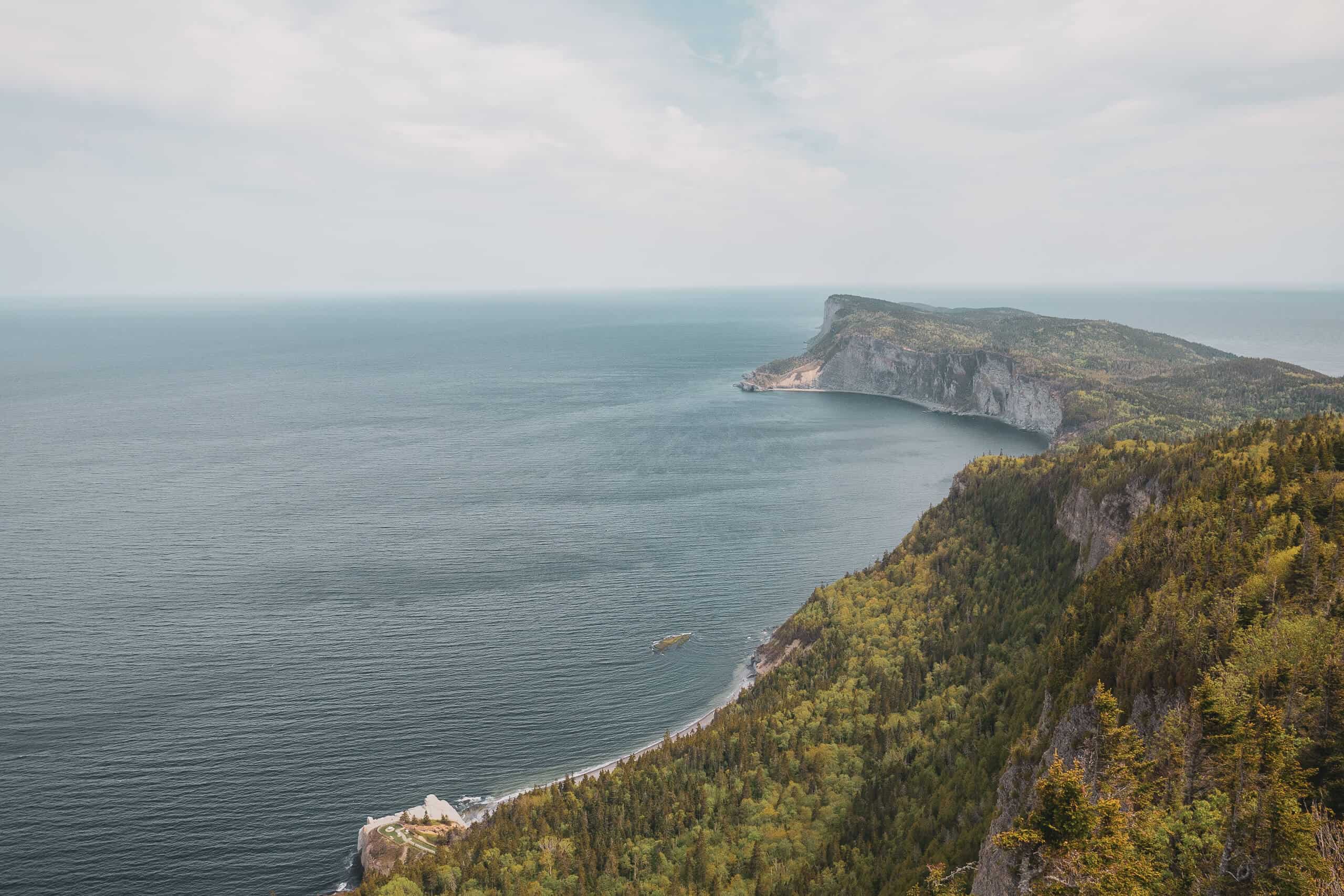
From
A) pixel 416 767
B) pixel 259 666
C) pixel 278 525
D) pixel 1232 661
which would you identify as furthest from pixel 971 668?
pixel 278 525

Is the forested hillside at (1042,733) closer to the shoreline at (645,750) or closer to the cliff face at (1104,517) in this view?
the cliff face at (1104,517)

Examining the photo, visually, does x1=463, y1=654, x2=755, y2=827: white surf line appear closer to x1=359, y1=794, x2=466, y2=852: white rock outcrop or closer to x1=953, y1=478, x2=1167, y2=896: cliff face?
x1=359, y1=794, x2=466, y2=852: white rock outcrop

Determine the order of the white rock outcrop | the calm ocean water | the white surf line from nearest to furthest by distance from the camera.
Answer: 1. the white rock outcrop
2. the calm ocean water
3. the white surf line

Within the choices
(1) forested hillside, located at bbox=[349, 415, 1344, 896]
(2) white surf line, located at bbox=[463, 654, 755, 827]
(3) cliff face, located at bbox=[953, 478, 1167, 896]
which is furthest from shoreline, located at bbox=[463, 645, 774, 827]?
(3) cliff face, located at bbox=[953, 478, 1167, 896]

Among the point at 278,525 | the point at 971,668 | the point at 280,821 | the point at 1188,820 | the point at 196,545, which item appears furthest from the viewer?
the point at 278,525

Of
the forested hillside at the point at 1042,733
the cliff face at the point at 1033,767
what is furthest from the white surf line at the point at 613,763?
the cliff face at the point at 1033,767

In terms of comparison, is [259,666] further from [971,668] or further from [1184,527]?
[1184,527]

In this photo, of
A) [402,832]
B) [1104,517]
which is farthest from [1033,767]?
[1104,517]

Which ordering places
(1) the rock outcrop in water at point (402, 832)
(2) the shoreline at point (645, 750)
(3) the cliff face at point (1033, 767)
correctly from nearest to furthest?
(3) the cliff face at point (1033, 767) → (1) the rock outcrop in water at point (402, 832) → (2) the shoreline at point (645, 750)
